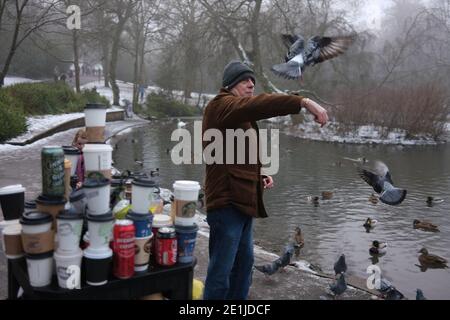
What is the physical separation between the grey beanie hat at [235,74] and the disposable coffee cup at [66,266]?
4.93ft

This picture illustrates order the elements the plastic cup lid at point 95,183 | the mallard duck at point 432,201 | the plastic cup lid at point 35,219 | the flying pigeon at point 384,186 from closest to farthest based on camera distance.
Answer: the plastic cup lid at point 35,219
the plastic cup lid at point 95,183
the flying pigeon at point 384,186
the mallard duck at point 432,201

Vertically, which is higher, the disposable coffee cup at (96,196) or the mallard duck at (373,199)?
the disposable coffee cup at (96,196)

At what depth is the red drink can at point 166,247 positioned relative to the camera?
2959mm

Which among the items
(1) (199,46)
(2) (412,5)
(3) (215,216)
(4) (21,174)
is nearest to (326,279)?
(3) (215,216)

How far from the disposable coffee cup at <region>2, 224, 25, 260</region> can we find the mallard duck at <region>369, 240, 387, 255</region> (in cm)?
538

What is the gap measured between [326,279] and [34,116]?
15.8 meters

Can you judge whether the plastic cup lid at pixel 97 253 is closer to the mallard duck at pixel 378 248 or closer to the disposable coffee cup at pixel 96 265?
the disposable coffee cup at pixel 96 265

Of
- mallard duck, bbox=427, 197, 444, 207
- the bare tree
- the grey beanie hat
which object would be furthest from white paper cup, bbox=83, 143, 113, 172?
the bare tree

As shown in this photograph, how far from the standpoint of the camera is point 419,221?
26.8 ft

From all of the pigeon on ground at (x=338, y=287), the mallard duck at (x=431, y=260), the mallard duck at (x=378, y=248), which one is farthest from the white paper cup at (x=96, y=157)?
the mallard duck at (x=431, y=260)

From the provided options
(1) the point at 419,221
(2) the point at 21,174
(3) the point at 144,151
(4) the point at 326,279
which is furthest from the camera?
(3) the point at 144,151

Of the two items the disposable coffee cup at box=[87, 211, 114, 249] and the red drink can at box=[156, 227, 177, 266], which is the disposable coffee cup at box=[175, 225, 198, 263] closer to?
the red drink can at box=[156, 227, 177, 266]

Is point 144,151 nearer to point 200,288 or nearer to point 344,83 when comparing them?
point 200,288

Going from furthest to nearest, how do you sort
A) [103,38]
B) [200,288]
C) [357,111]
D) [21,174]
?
[103,38]
[357,111]
[21,174]
[200,288]
